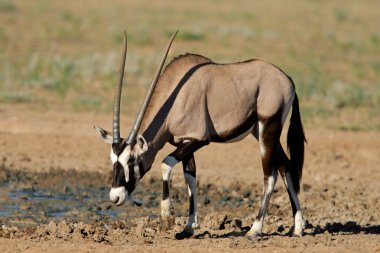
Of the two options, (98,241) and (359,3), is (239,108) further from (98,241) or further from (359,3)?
(359,3)

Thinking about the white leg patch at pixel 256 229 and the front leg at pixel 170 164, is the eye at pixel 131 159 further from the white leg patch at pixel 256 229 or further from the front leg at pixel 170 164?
the white leg patch at pixel 256 229

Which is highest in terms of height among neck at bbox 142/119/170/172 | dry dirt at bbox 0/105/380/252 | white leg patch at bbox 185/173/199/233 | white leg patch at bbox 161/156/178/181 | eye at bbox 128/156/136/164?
neck at bbox 142/119/170/172

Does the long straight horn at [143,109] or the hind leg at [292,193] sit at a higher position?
the long straight horn at [143,109]

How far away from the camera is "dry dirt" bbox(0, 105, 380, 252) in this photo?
8.36 meters

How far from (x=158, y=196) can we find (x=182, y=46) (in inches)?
581

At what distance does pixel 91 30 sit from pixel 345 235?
2084 cm

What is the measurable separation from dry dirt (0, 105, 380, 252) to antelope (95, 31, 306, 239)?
418 millimetres

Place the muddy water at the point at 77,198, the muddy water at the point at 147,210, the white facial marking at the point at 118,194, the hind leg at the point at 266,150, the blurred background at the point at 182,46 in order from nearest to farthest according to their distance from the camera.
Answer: the white facial marking at the point at 118,194 < the muddy water at the point at 147,210 < the hind leg at the point at 266,150 < the muddy water at the point at 77,198 < the blurred background at the point at 182,46

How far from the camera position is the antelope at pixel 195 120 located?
8.20 metres

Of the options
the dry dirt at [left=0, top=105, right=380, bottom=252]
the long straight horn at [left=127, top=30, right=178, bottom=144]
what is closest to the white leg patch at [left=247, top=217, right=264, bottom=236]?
the dry dirt at [left=0, top=105, right=380, bottom=252]

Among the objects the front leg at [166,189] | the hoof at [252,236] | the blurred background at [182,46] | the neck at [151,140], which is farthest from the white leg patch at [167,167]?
the blurred background at [182,46]

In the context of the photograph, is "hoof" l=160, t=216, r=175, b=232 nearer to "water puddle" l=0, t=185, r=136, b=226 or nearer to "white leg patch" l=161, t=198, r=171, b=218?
"white leg patch" l=161, t=198, r=171, b=218

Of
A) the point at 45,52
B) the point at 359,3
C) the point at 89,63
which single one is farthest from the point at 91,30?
the point at 359,3

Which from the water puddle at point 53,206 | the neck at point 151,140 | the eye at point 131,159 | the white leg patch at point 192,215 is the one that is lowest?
the water puddle at point 53,206
